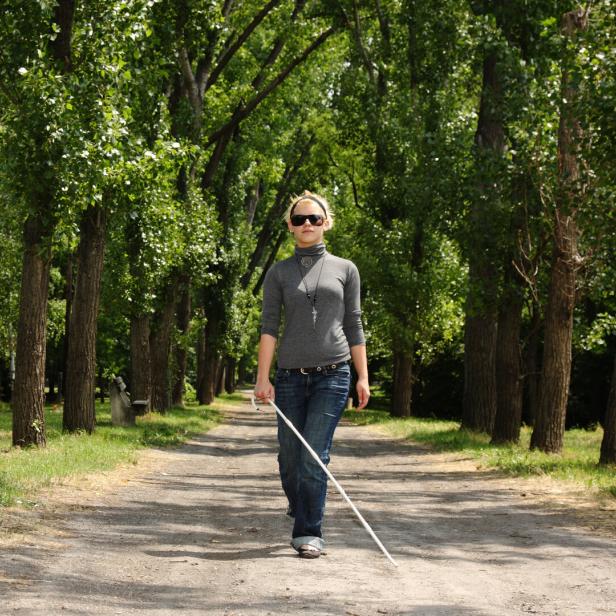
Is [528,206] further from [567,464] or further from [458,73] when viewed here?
[458,73]

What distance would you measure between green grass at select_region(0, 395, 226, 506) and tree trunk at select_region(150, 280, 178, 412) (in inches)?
129

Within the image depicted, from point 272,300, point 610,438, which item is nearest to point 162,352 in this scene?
point 610,438

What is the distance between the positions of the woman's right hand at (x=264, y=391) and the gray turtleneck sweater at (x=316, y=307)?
0.19 metres

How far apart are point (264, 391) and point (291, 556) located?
3.85 feet

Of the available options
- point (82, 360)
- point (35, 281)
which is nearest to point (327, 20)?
point (82, 360)

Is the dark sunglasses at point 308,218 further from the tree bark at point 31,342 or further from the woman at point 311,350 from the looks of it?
the tree bark at point 31,342

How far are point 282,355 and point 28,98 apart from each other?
872 cm

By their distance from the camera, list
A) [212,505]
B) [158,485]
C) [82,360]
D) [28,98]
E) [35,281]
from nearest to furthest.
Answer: [212,505] < [158,485] < [28,98] < [35,281] < [82,360]

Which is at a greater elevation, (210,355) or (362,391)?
(210,355)

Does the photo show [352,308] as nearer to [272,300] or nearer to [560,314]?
[272,300]

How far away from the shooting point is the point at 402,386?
37.2 m

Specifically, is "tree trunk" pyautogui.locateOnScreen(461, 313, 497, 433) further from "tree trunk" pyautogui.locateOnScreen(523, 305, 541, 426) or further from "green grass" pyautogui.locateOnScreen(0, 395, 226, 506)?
"green grass" pyautogui.locateOnScreen(0, 395, 226, 506)

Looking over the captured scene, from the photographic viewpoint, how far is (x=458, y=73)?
27922 millimetres

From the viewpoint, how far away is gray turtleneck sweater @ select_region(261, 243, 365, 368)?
7930 millimetres
